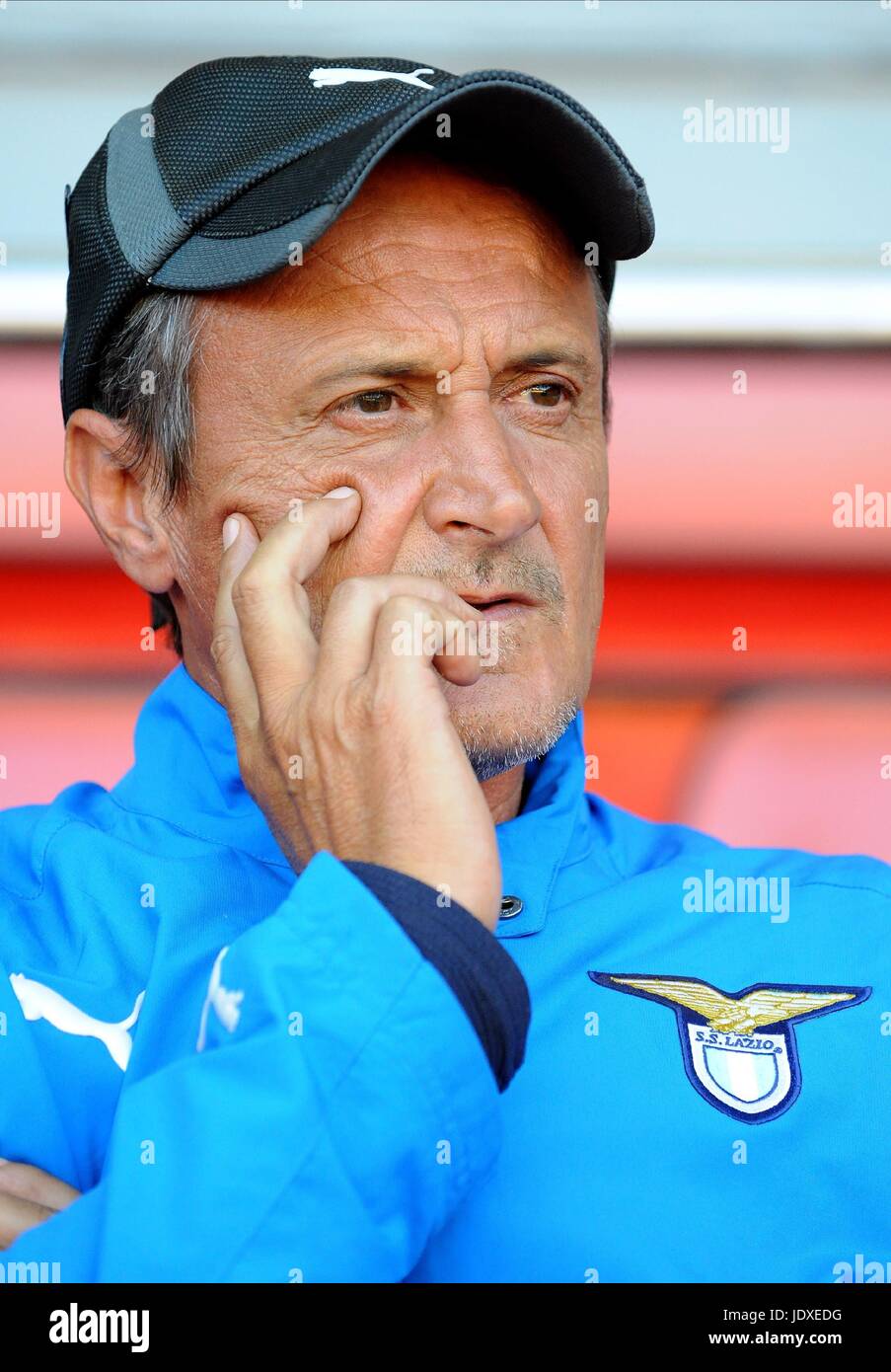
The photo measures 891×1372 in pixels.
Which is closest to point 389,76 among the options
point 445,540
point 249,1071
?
point 445,540

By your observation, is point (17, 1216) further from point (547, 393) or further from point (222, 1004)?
point (547, 393)

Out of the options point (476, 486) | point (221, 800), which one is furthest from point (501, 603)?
point (221, 800)

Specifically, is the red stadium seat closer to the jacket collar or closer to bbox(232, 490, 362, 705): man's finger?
the jacket collar

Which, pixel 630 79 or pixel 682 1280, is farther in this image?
pixel 630 79

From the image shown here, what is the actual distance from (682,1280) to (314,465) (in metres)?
0.87

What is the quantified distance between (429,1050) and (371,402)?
2.44 feet

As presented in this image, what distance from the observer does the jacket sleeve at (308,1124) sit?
3.72 feet

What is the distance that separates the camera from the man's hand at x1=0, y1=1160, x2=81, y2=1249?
4.29 ft

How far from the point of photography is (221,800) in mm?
1670

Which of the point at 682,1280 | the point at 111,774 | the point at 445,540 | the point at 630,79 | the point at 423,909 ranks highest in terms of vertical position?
the point at 630,79

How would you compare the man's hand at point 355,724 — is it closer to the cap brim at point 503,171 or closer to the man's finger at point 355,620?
the man's finger at point 355,620

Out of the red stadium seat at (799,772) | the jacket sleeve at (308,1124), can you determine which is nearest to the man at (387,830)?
the jacket sleeve at (308,1124)

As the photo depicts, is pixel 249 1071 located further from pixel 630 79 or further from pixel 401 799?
pixel 630 79

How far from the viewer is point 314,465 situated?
162 cm
